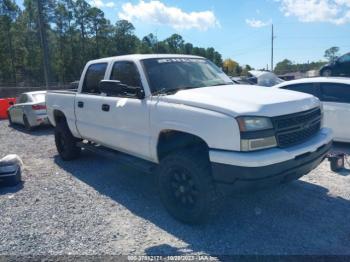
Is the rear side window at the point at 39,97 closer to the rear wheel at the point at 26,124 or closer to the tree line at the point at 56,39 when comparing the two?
the rear wheel at the point at 26,124

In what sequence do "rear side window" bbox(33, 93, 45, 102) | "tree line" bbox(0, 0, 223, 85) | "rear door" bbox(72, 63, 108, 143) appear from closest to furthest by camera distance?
"rear door" bbox(72, 63, 108, 143) < "rear side window" bbox(33, 93, 45, 102) < "tree line" bbox(0, 0, 223, 85)

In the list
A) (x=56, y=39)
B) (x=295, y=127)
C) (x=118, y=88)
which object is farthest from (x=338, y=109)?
(x=56, y=39)

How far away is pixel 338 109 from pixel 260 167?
4.73 m

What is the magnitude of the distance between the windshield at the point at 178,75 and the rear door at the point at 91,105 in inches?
44.6

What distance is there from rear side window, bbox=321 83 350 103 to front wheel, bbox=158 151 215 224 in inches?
187

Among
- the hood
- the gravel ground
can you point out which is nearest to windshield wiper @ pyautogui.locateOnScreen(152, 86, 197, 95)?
the hood

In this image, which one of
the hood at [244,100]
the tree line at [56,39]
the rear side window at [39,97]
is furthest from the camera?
the tree line at [56,39]

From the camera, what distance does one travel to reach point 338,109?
284 inches

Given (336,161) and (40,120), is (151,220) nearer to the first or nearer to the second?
(336,161)

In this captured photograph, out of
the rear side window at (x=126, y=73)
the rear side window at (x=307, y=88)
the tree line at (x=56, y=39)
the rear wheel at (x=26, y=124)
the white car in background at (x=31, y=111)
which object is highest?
the tree line at (x=56, y=39)

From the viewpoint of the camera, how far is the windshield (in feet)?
15.0

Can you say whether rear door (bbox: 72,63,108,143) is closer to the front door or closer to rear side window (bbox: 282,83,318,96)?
the front door

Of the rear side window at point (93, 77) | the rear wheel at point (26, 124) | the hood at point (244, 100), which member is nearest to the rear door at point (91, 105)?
the rear side window at point (93, 77)

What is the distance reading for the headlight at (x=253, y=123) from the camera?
135 inches
